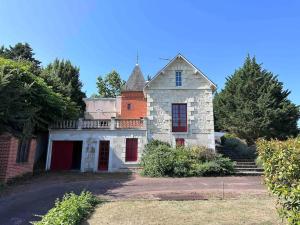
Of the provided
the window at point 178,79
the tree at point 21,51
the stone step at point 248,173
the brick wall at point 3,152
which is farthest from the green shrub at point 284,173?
the tree at point 21,51

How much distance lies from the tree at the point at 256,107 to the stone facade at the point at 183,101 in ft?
17.9

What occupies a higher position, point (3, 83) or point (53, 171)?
point (3, 83)

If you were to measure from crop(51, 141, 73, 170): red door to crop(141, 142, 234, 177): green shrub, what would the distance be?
18.8 ft

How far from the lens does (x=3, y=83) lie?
11242mm

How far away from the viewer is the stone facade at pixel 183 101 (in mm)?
19469

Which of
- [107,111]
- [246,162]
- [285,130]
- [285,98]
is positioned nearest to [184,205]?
[246,162]

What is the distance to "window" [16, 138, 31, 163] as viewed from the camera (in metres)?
15.1

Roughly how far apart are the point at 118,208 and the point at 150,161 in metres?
7.74

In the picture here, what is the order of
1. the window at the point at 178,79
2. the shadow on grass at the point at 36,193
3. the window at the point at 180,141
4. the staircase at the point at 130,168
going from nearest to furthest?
the shadow on grass at the point at 36,193 → the staircase at the point at 130,168 → the window at the point at 180,141 → the window at the point at 178,79

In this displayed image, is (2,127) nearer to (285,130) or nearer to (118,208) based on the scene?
(118,208)

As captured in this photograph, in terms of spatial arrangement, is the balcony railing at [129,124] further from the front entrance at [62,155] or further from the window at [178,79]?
the window at [178,79]

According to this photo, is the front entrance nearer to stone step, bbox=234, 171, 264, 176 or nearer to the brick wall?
the brick wall

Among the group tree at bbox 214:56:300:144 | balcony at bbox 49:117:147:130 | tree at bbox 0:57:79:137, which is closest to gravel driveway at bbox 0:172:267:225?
tree at bbox 0:57:79:137

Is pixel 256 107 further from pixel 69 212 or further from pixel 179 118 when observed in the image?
pixel 69 212
